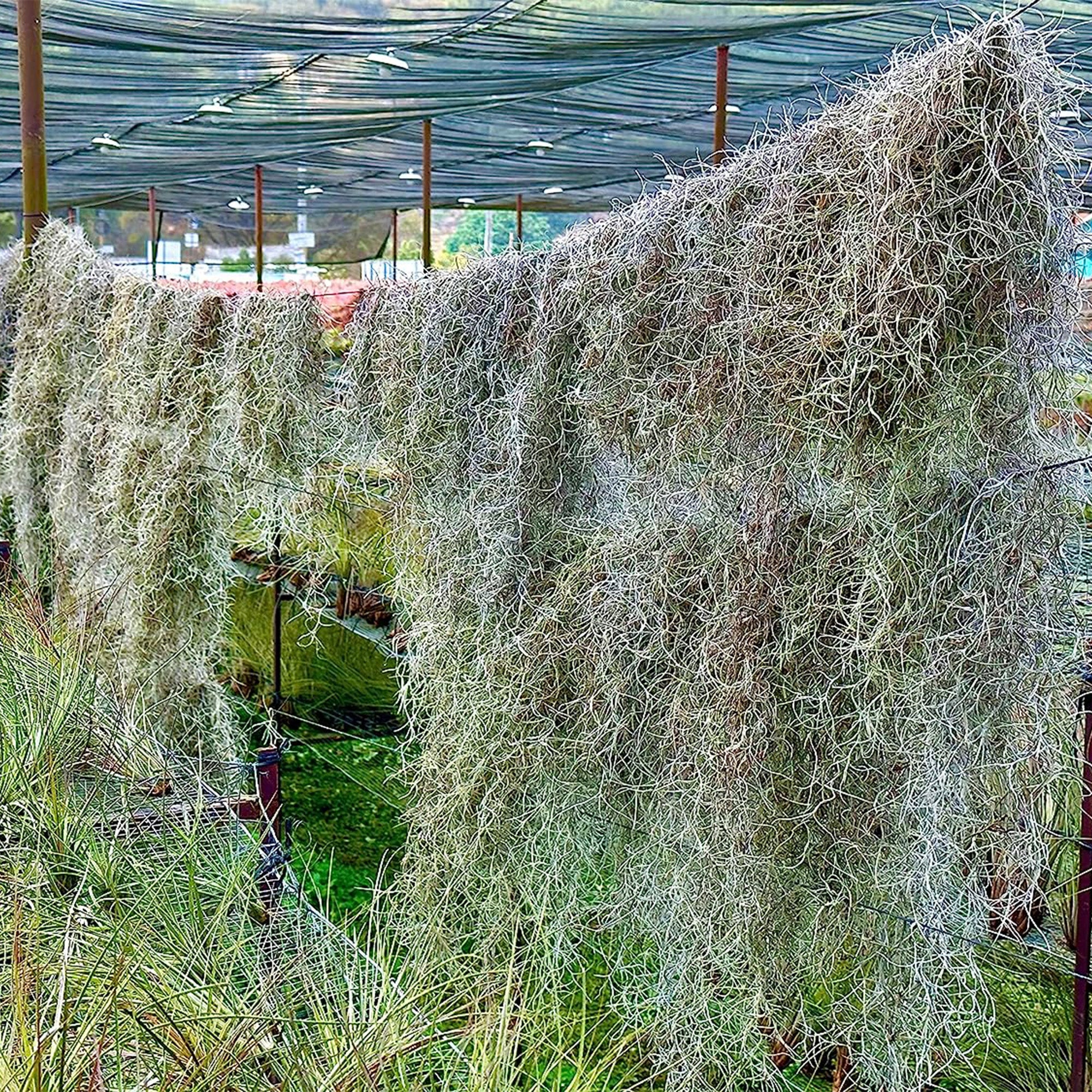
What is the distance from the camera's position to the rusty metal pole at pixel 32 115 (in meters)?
4.88

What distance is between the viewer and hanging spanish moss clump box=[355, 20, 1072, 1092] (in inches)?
73.2

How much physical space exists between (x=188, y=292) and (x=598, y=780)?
8.06ft

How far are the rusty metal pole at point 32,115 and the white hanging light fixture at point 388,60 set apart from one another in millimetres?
1447

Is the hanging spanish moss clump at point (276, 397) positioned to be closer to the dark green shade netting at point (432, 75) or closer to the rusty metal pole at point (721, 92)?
the dark green shade netting at point (432, 75)

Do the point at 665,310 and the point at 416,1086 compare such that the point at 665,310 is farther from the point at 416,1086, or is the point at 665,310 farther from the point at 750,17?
the point at 750,17

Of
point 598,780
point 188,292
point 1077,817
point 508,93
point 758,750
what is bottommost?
point 1077,817

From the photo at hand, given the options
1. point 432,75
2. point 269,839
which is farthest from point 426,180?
point 269,839

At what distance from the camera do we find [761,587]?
2.16m

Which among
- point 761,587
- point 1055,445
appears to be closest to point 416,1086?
point 761,587

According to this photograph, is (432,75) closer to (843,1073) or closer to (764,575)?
(764,575)

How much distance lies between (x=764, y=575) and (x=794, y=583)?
6 cm

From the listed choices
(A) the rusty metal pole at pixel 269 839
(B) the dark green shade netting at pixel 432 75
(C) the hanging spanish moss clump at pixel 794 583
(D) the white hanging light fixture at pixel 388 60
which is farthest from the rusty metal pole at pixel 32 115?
(A) the rusty metal pole at pixel 269 839

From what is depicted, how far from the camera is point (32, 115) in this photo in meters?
5.28

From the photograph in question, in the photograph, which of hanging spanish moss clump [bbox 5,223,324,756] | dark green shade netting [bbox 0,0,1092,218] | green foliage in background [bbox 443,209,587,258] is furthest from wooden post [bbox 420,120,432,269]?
green foliage in background [bbox 443,209,587,258]
